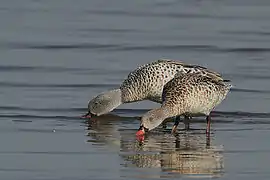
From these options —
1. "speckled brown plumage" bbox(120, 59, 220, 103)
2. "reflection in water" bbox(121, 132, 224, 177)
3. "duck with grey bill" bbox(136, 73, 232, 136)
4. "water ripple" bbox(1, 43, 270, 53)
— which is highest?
"water ripple" bbox(1, 43, 270, 53)

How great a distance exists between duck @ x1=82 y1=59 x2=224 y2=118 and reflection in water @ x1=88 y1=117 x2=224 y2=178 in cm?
60

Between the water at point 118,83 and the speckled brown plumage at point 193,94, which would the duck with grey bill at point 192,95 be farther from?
the water at point 118,83

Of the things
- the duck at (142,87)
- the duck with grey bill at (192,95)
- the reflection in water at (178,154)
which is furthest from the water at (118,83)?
the duck with grey bill at (192,95)

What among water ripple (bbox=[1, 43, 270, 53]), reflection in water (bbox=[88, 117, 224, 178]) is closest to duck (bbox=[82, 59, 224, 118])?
reflection in water (bbox=[88, 117, 224, 178])

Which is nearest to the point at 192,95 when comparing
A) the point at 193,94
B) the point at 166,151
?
the point at 193,94

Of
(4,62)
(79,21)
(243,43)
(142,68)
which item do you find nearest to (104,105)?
(142,68)

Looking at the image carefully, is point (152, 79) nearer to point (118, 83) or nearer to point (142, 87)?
point (142, 87)

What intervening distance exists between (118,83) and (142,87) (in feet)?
5.31

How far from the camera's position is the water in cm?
1268

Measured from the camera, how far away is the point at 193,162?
12891mm

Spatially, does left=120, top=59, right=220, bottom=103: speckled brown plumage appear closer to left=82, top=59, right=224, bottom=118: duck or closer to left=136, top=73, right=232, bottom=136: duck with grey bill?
left=82, top=59, right=224, bottom=118: duck

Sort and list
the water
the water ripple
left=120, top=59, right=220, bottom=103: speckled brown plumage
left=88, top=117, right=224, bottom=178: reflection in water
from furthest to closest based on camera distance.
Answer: the water ripple, left=120, top=59, right=220, bottom=103: speckled brown plumage, the water, left=88, top=117, right=224, bottom=178: reflection in water

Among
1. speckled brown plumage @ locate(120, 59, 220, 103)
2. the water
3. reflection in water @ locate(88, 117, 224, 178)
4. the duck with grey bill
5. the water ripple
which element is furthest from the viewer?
the water ripple

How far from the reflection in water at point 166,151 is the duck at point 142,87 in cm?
60
